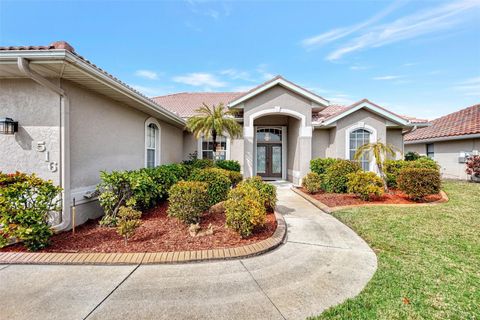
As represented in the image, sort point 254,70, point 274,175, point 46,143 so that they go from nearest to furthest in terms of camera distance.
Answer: point 46,143, point 274,175, point 254,70

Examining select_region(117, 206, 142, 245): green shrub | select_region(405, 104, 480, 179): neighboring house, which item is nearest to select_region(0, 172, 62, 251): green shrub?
select_region(117, 206, 142, 245): green shrub

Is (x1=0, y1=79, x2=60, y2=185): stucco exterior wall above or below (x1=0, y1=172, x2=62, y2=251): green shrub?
above

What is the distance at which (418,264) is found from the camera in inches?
147

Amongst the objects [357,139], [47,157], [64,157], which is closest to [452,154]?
[357,139]

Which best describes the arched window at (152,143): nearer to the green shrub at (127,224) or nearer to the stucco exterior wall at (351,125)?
the green shrub at (127,224)

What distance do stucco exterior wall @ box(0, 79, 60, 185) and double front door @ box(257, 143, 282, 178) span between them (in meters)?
11.4

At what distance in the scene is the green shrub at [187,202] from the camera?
5121 mm

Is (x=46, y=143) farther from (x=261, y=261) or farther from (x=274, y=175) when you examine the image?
(x=274, y=175)

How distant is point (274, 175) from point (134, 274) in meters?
12.5

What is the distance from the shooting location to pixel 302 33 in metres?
10.8

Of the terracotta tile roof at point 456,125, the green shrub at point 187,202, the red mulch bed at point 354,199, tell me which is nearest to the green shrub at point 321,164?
the red mulch bed at point 354,199

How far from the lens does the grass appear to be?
2.62 m

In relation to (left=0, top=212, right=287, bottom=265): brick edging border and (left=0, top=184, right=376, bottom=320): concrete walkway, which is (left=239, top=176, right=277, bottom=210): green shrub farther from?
(left=0, top=212, right=287, bottom=265): brick edging border

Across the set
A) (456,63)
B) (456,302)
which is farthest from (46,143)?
(456,63)
